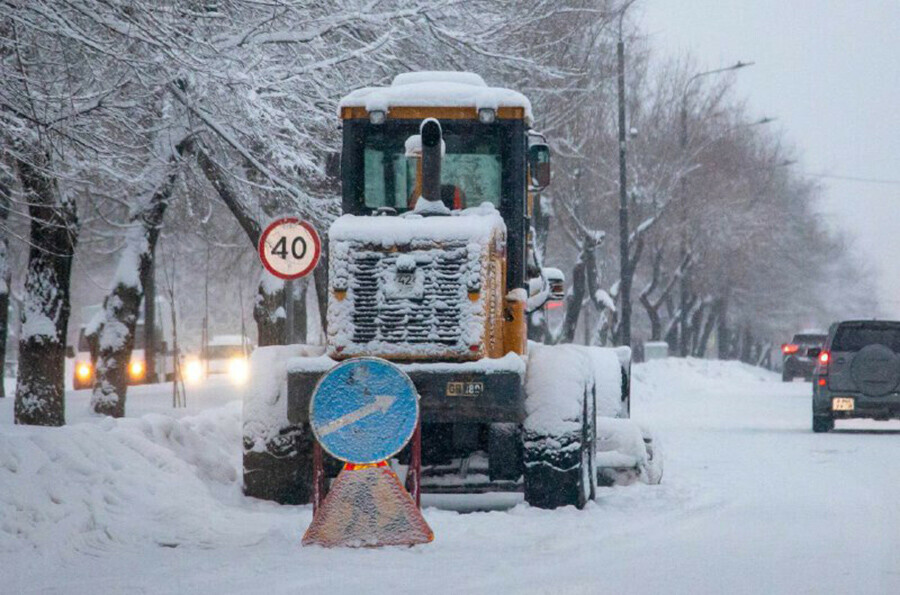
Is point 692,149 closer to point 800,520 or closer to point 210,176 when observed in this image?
point 210,176

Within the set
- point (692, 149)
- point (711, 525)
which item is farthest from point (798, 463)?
point (692, 149)

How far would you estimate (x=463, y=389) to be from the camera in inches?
452

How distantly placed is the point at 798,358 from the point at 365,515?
48.1 meters

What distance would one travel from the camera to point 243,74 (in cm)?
1326

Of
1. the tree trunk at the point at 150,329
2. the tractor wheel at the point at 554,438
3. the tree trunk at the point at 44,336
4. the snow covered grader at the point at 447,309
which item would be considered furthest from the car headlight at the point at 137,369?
the tractor wheel at the point at 554,438

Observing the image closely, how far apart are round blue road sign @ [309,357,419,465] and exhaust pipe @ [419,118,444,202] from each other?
102 inches

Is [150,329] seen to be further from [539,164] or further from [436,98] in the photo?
[539,164]

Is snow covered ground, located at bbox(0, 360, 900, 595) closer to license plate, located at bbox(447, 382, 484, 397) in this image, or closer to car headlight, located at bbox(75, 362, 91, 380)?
license plate, located at bbox(447, 382, 484, 397)

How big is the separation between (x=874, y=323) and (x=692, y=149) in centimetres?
2514

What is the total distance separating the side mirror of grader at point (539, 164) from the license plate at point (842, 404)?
12.7 meters

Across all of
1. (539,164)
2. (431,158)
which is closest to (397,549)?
(431,158)

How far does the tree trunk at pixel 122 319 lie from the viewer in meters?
20.8

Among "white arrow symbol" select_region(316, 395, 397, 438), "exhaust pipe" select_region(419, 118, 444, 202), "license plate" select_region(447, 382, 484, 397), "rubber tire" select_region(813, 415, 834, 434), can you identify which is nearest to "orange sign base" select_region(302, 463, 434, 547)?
"white arrow symbol" select_region(316, 395, 397, 438)

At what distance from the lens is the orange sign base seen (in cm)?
989
